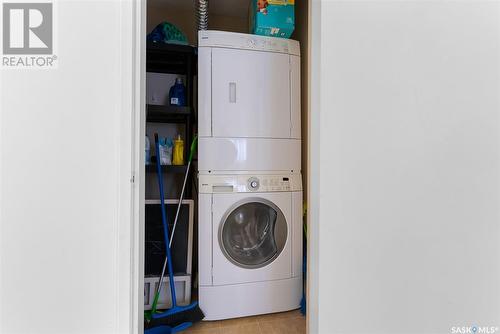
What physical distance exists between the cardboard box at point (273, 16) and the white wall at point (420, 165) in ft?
3.76

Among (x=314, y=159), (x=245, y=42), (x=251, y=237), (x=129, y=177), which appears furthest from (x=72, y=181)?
(x=245, y=42)

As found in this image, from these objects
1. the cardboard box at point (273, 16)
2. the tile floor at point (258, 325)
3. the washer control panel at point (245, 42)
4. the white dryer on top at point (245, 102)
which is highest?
the cardboard box at point (273, 16)

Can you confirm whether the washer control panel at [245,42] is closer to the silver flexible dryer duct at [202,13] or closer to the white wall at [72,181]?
the silver flexible dryer duct at [202,13]

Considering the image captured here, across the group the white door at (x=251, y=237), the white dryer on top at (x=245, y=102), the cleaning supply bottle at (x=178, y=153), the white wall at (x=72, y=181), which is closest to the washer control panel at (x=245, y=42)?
the white dryer on top at (x=245, y=102)

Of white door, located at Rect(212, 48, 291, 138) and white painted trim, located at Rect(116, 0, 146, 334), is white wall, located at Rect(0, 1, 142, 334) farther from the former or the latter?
white door, located at Rect(212, 48, 291, 138)

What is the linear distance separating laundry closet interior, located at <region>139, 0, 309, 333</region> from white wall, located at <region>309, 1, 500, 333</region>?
0.98 m

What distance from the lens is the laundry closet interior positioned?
162 centimetres

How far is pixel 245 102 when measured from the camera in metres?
1.70

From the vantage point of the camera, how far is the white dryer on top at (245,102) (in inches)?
65.4

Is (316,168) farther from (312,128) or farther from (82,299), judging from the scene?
(82,299)

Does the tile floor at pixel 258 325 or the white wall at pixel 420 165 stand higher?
the white wall at pixel 420 165

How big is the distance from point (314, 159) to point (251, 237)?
1120 mm

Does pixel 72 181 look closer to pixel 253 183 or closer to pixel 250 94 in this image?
pixel 253 183

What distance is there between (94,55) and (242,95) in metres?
0.97
